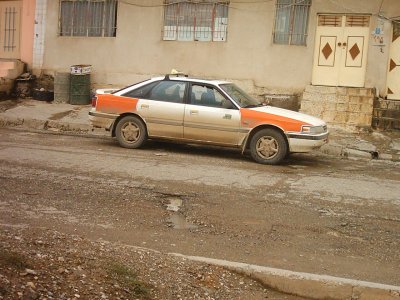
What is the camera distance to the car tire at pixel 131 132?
10.7 metres

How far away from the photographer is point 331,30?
14.6m

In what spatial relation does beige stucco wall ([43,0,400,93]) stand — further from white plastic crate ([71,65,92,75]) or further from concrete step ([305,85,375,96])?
white plastic crate ([71,65,92,75])

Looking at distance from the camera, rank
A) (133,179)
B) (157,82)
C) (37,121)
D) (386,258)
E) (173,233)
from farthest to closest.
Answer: (37,121)
(157,82)
(133,179)
(173,233)
(386,258)

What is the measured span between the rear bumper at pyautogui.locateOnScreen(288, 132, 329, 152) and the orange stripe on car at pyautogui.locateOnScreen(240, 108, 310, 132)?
0.47ft

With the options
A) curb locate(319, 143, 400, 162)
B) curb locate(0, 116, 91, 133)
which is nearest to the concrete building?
curb locate(319, 143, 400, 162)

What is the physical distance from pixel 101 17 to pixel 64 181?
35.0ft

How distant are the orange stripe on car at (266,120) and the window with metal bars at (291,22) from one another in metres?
5.77

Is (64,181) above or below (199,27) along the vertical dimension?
below

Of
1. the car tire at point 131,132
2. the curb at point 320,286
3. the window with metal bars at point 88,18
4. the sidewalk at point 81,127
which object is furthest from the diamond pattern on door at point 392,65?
the curb at point 320,286

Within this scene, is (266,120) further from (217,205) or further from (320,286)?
(320,286)

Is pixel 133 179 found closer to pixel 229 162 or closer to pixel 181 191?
pixel 181 191

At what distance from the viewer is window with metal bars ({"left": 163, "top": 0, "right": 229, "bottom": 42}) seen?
51.1 ft

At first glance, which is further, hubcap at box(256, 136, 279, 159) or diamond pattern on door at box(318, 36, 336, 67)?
diamond pattern on door at box(318, 36, 336, 67)

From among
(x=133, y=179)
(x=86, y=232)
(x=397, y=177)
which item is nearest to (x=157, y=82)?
(x=133, y=179)
